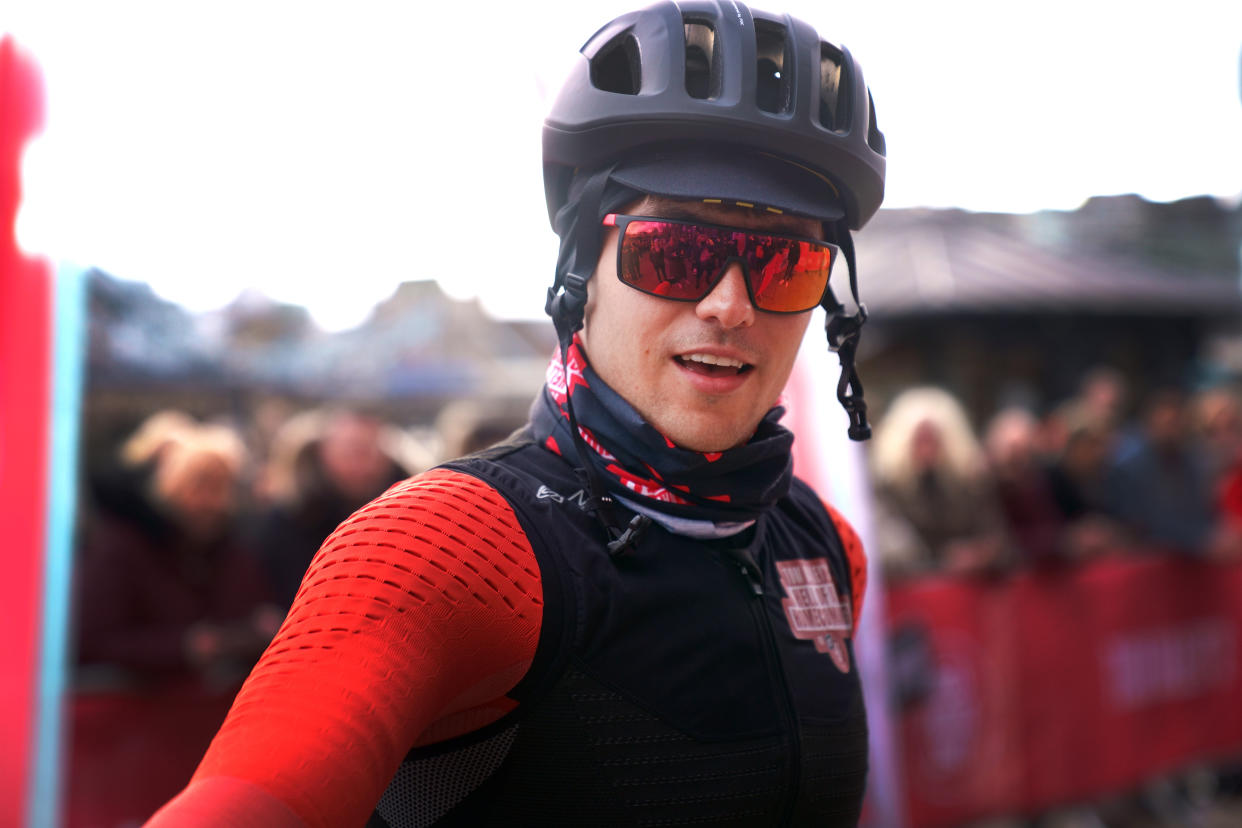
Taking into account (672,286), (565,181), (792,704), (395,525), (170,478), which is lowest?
(170,478)

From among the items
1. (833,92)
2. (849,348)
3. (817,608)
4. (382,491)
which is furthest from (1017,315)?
(817,608)

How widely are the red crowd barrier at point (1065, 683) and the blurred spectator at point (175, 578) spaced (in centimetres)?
324

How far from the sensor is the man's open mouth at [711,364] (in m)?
1.57

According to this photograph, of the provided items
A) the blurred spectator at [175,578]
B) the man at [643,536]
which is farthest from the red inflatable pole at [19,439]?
the man at [643,536]

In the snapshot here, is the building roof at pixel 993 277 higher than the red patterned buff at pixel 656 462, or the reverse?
the red patterned buff at pixel 656 462

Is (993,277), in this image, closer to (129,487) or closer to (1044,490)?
(1044,490)

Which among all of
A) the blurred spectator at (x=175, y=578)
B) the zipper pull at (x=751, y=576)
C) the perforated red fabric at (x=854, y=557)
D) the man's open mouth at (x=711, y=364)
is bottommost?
the blurred spectator at (x=175, y=578)

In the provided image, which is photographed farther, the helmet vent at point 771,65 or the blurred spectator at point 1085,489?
the blurred spectator at point 1085,489

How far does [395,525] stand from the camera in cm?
130

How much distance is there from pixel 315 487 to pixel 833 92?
3537 millimetres

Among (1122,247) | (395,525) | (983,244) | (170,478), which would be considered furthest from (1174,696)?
(1122,247)

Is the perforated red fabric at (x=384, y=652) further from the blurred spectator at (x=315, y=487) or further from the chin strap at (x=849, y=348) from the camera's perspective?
the blurred spectator at (x=315, y=487)

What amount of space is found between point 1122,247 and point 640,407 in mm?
25866

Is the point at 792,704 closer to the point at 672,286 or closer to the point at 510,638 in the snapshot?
the point at 510,638
